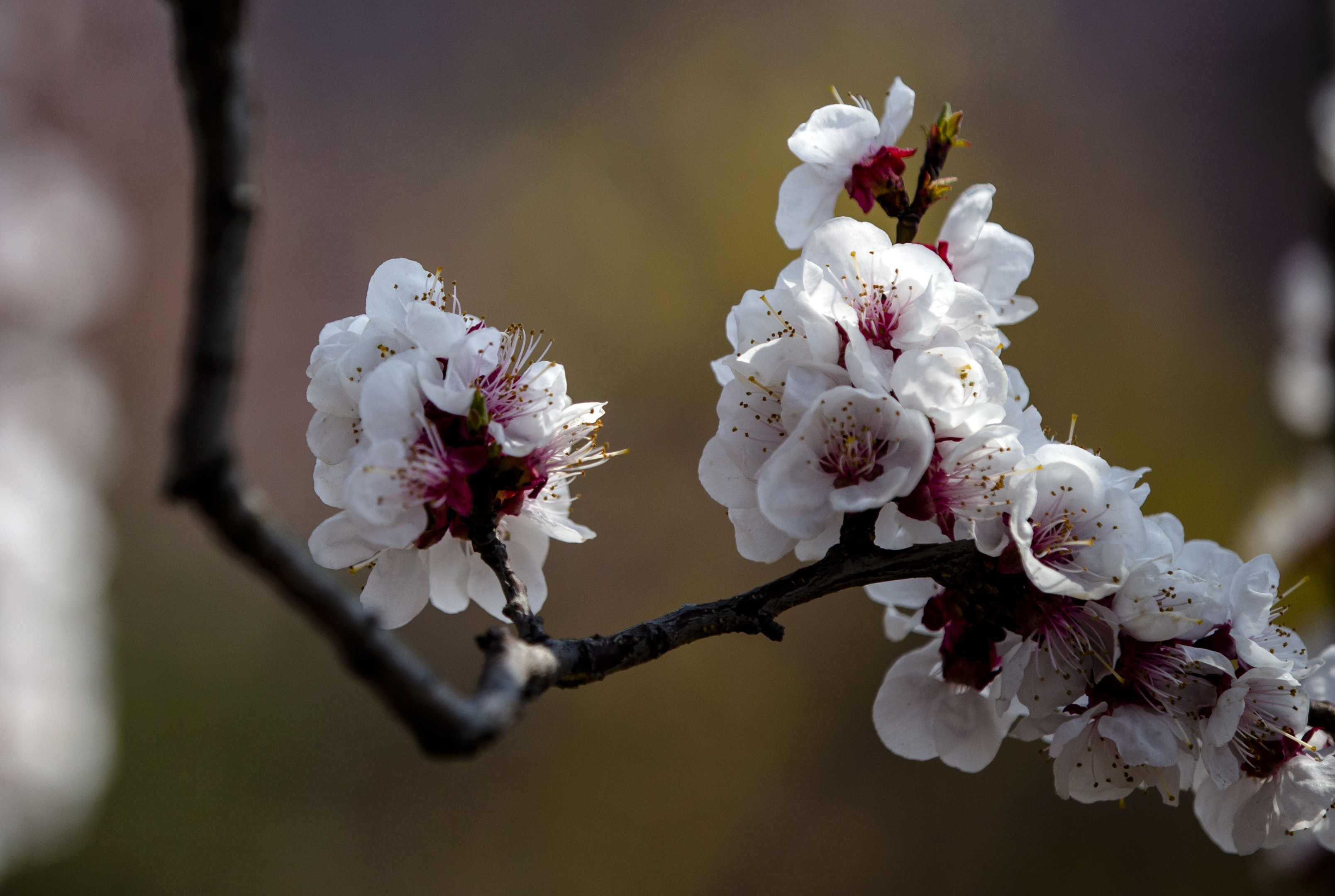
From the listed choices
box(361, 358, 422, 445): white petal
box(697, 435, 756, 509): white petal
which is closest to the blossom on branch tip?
box(697, 435, 756, 509): white petal

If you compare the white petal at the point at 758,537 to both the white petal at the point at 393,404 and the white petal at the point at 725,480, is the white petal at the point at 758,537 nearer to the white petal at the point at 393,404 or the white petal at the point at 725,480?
the white petal at the point at 725,480

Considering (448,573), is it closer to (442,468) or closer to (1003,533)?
(442,468)

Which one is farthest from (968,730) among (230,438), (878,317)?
(230,438)

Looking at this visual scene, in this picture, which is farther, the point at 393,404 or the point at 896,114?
the point at 896,114

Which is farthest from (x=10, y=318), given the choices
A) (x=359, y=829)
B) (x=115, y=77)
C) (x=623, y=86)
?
(x=623, y=86)

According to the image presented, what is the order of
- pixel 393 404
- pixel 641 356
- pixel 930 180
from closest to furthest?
pixel 393 404 → pixel 930 180 → pixel 641 356

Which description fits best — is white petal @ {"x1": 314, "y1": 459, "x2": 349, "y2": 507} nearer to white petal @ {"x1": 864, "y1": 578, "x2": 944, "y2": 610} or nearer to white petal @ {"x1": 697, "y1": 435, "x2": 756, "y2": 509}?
white petal @ {"x1": 697, "y1": 435, "x2": 756, "y2": 509}

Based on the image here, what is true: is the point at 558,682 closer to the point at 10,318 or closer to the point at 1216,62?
the point at 10,318

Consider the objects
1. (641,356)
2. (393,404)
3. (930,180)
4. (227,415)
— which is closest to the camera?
(227,415)
